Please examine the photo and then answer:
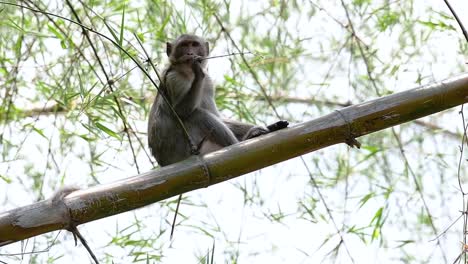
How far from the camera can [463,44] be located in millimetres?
6797

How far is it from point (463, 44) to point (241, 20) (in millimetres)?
2067

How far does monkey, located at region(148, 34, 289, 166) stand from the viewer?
584cm

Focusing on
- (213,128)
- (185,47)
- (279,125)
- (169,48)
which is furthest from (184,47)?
(279,125)

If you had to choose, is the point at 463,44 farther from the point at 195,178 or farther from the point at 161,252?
the point at 195,178

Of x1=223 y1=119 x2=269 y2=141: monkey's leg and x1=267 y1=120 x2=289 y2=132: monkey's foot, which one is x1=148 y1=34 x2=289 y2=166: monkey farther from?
x1=267 y1=120 x2=289 y2=132: monkey's foot

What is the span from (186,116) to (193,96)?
215mm

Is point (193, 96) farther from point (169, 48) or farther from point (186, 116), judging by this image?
point (169, 48)

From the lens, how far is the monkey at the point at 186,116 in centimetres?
584

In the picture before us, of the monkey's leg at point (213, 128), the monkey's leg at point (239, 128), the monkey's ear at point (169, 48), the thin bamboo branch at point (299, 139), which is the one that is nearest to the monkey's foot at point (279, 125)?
the monkey's leg at point (213, 128)

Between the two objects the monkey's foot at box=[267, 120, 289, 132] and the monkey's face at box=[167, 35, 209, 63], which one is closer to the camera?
the monkey's foot at box=[267, 120, 289, 132]

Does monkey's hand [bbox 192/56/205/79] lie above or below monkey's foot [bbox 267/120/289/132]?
above

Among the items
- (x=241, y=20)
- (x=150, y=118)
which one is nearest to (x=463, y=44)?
(x=241, y=20)

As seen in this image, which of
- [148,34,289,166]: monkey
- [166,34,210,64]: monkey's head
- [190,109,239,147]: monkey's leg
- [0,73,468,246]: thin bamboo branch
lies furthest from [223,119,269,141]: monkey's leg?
[0,73,468,246]: thin bamboo branch

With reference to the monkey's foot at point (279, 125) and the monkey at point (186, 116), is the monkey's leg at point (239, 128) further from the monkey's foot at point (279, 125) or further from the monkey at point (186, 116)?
the monkey's foot at point (279, 125)
